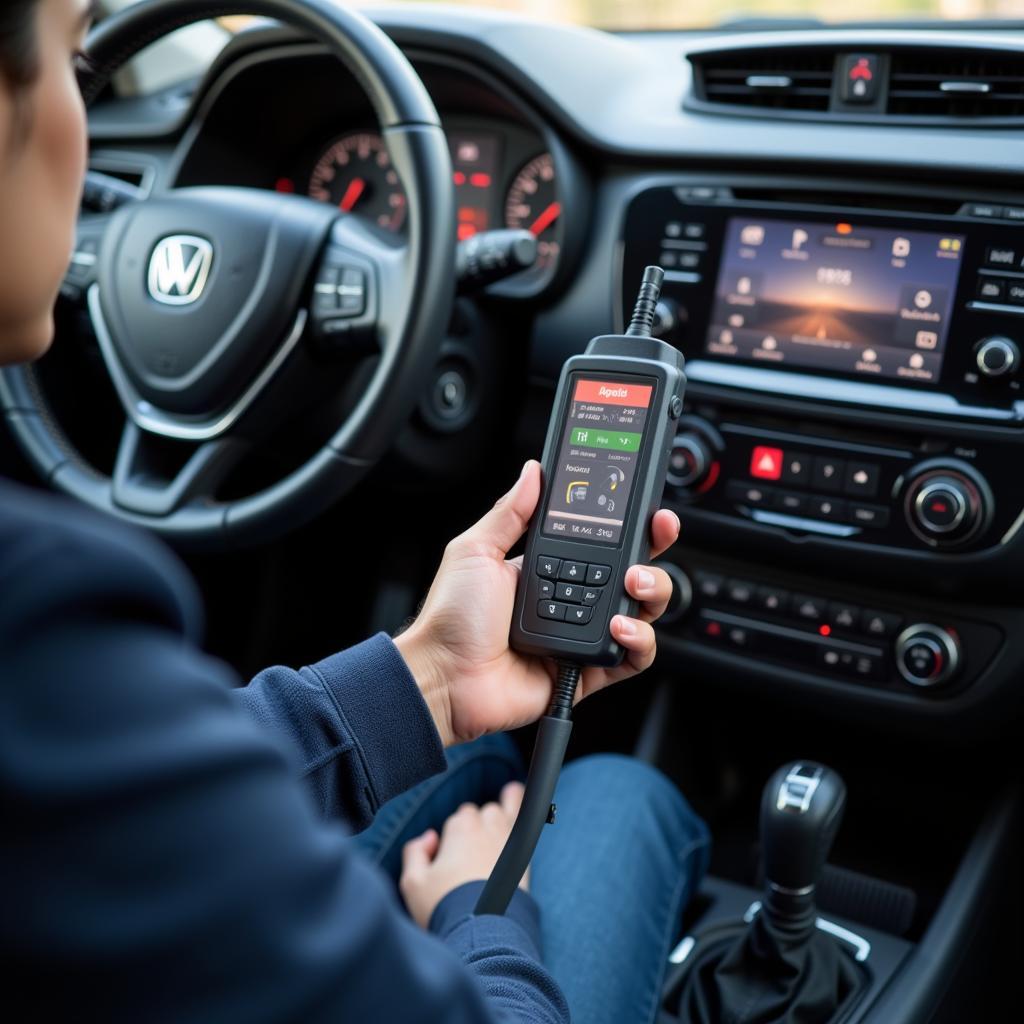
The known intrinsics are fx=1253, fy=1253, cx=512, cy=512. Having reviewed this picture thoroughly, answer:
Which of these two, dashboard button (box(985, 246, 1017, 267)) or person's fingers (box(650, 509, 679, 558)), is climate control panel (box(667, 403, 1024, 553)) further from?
person's fingers (box(650, 509, 679, 558))

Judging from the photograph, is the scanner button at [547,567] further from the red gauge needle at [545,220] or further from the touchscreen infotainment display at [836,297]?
the red gauge needle at [545,220]

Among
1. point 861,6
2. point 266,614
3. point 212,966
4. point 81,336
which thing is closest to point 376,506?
point 266,614

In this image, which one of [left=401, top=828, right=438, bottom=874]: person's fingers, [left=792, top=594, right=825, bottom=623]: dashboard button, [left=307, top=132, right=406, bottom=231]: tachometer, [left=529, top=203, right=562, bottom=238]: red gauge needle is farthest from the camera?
[left=307, top=132, right=406, bottom=231]: tachometer

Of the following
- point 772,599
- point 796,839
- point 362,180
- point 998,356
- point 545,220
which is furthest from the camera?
point 362,180

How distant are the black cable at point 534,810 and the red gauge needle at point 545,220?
0.75 meters

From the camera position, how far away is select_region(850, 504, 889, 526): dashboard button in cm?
124

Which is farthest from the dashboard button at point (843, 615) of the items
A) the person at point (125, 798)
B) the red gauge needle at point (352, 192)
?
the person at point (125, 798)

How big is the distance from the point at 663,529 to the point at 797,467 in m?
0.43

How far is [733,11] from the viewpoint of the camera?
66.4 inches

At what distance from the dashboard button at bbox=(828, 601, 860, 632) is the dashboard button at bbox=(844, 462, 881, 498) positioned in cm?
13

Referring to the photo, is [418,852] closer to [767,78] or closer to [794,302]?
[794,302]

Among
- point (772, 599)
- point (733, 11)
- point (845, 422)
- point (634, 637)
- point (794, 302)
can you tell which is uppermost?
point (733, 11)

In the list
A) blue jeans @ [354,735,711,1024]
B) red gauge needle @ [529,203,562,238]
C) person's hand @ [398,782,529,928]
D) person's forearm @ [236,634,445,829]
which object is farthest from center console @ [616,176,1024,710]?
person's forearm @ [236,634,445,829]

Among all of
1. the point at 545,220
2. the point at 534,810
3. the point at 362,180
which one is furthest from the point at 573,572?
the point at 362,180
